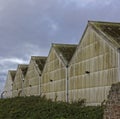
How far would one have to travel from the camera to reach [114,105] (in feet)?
44.9

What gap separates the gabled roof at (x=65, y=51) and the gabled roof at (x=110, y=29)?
8.01 meters

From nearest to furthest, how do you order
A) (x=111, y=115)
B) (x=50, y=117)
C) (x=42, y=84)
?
(x=111, y=115) < (x=50, y=117) < (x=42, y=84)

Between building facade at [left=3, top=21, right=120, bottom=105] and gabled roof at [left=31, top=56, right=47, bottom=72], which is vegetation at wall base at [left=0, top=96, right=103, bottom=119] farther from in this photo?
gabled roof at [left=31, top=56, right=47, bottom=72]

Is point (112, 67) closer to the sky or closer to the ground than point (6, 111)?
closer to the sky

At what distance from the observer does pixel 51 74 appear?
44688 mm

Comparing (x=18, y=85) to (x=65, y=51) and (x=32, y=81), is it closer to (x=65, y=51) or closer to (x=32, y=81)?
(x=32, y=81)

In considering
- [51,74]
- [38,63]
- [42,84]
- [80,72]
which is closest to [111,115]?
[80,72]

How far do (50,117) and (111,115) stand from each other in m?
16.2

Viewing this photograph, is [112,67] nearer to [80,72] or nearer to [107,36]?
[107,36]

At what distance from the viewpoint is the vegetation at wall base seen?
26734mm

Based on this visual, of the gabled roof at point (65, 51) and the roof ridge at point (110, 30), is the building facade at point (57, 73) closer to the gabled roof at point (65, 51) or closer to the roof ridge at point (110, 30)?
the gabled roof at point (65, 51)

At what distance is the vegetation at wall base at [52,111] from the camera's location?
26734 mm

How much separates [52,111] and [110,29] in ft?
26.9

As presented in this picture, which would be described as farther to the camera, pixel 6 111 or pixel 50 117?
pixel 6 111
